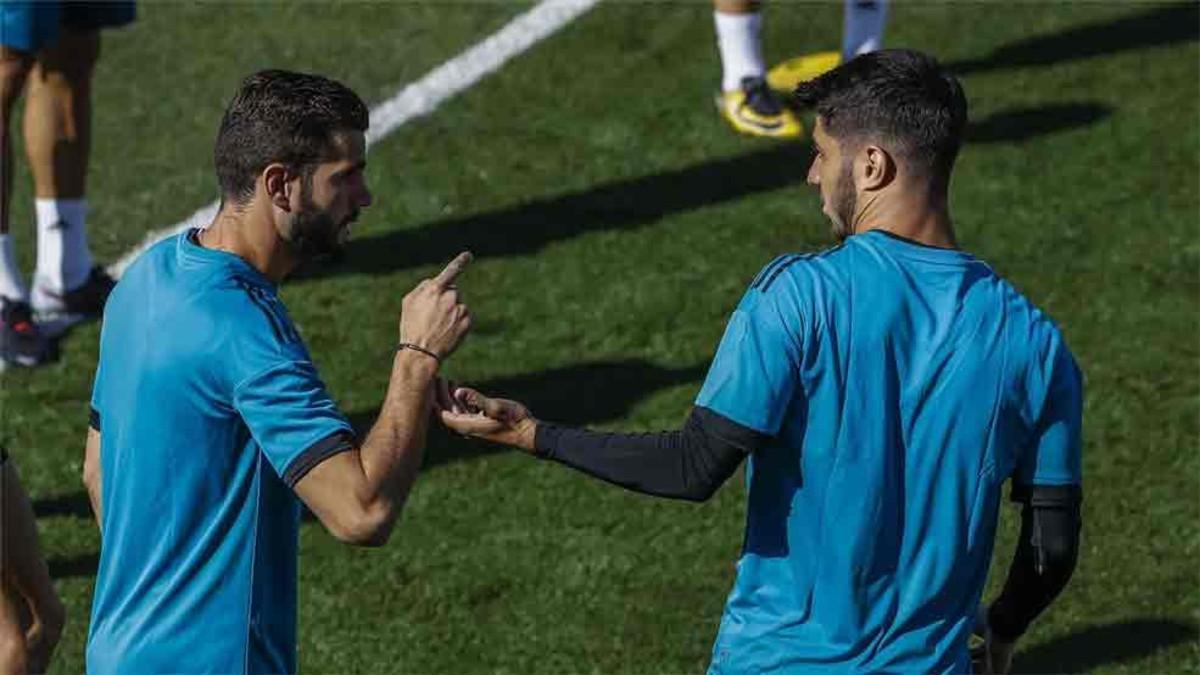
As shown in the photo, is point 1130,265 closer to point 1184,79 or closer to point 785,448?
point 1184,79

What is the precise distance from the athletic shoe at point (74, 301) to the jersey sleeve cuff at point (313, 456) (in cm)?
454

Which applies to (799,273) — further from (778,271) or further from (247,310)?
(247,310)

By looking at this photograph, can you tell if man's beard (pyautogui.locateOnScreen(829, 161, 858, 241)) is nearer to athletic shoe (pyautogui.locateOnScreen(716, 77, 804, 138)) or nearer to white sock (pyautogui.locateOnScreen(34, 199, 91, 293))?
white sock (pyautogui.locateOnScreen(34, 199, 91, 293))

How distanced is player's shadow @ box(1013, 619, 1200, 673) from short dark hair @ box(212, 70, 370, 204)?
304 centimetres

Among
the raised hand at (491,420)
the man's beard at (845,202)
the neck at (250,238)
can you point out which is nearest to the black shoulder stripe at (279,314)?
the neck at (250,238)

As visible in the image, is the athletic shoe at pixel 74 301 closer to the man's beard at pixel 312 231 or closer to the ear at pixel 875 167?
the man's beard at pixel 312 231

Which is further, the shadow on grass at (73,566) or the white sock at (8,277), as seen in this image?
the white sock at (8,277)

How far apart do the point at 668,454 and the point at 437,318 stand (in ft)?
1.67

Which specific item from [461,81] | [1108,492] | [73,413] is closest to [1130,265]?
[1108,492]

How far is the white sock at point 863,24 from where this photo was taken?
9.84 m

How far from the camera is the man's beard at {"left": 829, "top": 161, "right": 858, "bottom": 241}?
4289mm

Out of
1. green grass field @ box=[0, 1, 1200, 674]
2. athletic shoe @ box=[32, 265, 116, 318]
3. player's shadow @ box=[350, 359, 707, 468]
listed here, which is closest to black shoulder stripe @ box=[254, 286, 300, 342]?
green grass field @ box=[0, 1, 1200, 674]

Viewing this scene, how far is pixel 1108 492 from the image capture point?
736 cm

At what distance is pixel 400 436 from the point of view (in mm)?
4234
